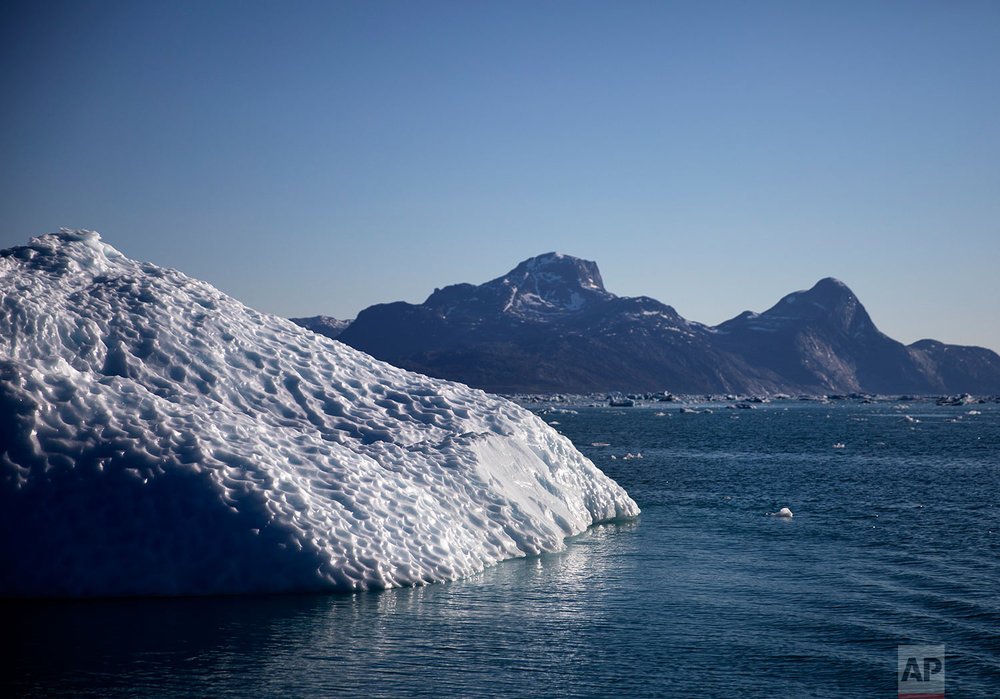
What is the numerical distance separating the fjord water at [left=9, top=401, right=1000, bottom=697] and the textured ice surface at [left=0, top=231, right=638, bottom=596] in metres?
0.82

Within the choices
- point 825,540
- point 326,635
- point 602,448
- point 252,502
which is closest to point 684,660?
point 326,635

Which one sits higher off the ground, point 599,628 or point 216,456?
point 216,456

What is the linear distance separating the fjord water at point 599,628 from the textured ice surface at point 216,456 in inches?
32.5

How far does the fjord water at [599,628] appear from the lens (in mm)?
13367

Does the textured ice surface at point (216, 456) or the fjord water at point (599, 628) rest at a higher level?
the textured ice surface at point (216, 456)

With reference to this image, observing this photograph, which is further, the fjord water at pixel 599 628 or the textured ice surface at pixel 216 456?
the textured ice surface at pixel 216 456

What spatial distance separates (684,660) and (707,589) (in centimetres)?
589

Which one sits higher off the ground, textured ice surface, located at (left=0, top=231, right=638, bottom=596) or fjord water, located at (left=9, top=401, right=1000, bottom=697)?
textured ice surface, located at (left=0, top=231, right=638, bottom=596)

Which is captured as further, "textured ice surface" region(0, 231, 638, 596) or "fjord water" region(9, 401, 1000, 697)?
"textured ice surface" region(0, 231, 638, 596)

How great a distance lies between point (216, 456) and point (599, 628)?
1037cm

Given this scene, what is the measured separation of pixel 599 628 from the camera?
55.0ft

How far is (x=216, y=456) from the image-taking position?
19234mm

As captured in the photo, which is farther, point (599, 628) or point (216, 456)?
point (216, 456)

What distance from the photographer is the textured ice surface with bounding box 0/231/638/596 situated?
17.7 m
